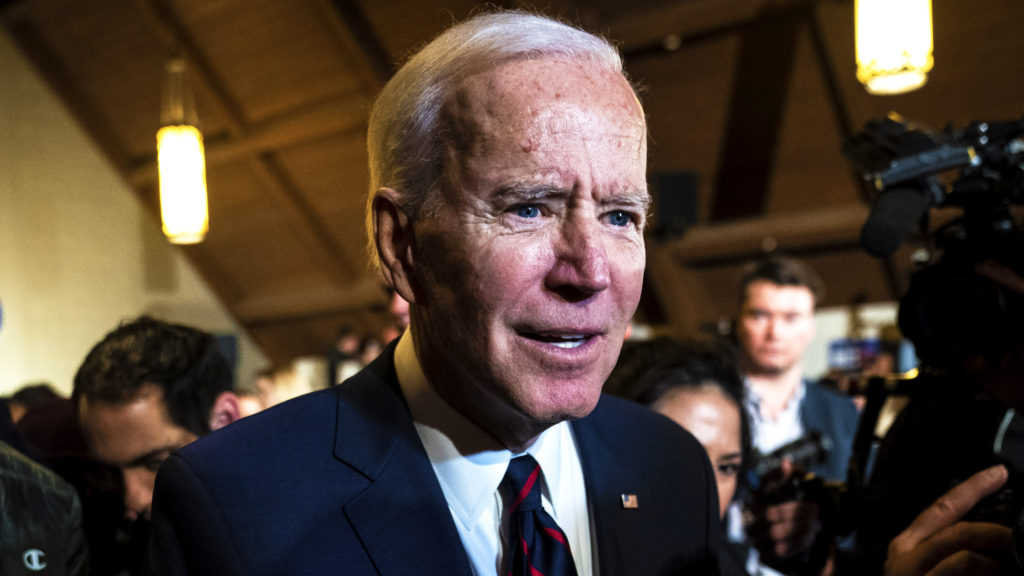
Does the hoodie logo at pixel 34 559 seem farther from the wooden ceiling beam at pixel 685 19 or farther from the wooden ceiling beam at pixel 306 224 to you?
the wooden ceiling beam at pixel 306 224

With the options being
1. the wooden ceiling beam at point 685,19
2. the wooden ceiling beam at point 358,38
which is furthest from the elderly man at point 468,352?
the wooden ceiling beam at point 358,38

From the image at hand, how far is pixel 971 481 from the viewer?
44.3 inches

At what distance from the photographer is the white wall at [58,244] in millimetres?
7641

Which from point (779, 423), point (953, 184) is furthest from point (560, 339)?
point (779, 423)

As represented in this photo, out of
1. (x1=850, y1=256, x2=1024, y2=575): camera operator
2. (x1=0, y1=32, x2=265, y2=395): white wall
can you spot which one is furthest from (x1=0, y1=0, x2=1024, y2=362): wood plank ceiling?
(x1=850, y1=256, x2=1024, y2=575): camera operator

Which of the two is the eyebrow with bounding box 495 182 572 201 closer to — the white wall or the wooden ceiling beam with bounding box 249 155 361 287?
the wooden ceiling beam with bounding box 249 155 361 287

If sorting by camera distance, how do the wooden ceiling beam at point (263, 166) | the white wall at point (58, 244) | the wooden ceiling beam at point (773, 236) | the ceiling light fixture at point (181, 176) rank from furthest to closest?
the white wall at point (58, 244)
the wooden ceiling beam at point (263, 166)
the wooden ceiling beam at point (773, 236)
the ceiling light fixture at point (181, 176)

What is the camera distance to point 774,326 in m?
3.15

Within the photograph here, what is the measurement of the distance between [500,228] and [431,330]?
0.51 ft

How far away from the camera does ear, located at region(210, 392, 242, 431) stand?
193cm

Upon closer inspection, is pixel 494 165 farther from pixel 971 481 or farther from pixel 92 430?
pixel 92 430

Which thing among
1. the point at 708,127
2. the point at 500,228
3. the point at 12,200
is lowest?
the point at 500,228

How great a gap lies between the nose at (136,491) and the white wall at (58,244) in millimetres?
6258

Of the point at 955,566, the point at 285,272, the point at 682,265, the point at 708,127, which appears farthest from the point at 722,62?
the point at 955,566
